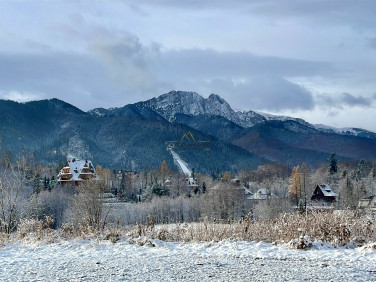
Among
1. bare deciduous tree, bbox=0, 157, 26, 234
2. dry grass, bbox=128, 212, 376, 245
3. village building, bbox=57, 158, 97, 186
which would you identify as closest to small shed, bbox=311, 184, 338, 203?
village building, bbox=57, 158, 97, 186

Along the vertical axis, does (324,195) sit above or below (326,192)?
below

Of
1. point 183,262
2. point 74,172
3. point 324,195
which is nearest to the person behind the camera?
point 183,262

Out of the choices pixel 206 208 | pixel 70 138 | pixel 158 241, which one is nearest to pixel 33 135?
pixel 70 138

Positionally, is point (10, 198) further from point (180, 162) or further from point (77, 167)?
point (180, 162)

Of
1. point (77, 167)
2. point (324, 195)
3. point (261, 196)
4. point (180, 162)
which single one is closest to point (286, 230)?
point (324, 195)

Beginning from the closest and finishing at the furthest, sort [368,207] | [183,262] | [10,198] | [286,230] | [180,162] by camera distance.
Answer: [183,262] < [286,230] < [10,198] < [368,207] < [180,162]

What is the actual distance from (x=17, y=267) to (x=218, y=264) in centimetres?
380

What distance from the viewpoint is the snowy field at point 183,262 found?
7.21m

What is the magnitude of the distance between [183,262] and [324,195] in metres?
61.3

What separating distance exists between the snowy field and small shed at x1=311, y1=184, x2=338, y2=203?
190 feet

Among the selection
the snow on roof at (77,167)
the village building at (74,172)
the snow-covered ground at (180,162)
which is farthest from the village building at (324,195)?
the snow-covered ground at (180,162)

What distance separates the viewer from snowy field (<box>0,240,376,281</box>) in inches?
284

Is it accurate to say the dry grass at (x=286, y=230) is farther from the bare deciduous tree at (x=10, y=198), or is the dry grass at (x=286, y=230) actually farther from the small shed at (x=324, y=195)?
the small shed at (x=324, y=195)

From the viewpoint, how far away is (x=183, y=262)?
325 inches
